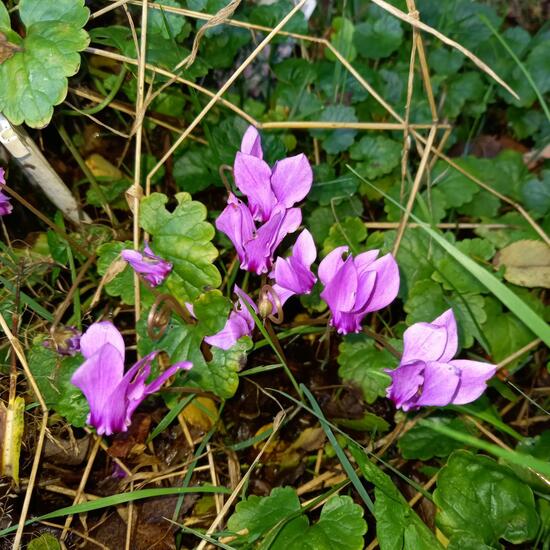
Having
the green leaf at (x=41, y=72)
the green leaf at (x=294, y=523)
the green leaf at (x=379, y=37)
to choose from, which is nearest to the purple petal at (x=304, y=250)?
the green leaf at (x=294, y=523)

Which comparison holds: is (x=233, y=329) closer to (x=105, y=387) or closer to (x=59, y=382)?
(x=105, y=387)

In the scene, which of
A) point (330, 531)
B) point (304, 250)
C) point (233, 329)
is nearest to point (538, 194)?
point (304, 250)

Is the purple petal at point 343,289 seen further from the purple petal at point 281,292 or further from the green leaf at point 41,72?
the green leaf at point 41,72

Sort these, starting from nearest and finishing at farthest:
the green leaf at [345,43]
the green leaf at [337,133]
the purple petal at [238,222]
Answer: the purple petal at [238,222], the green leaf at [337,133], the green leaf at [345,43]

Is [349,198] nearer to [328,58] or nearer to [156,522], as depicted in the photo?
[328,58]

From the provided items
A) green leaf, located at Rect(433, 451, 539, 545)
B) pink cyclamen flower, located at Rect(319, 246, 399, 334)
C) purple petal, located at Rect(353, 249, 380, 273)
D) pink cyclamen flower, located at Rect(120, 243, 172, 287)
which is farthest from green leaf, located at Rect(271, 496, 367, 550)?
pink cyclamen flower, located at Rect(120, 243, 172, 287)

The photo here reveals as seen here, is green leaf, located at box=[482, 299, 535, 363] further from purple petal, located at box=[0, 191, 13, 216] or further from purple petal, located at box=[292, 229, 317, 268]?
purple petal, located at box=[0, 191, 13, 216]
